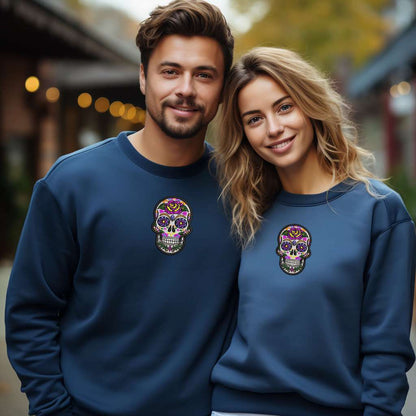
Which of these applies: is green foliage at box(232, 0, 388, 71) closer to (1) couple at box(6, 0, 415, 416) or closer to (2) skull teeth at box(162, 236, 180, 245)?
(1) couple at box(6, 0, 415, 416)

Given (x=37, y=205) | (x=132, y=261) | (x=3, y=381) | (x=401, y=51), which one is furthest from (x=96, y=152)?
(x=401, y=51)

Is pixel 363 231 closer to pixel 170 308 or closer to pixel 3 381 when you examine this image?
pixel 170 308

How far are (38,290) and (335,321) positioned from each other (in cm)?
113

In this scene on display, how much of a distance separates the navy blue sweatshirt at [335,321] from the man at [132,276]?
18cm

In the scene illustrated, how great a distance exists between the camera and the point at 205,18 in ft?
8.20

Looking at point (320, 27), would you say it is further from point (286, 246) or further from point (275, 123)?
point (286, 246)

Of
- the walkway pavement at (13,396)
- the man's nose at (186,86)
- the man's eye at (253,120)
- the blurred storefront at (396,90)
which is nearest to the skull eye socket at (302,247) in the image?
the man's eye at (253,120)

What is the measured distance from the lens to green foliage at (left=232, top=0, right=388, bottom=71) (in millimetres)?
17156

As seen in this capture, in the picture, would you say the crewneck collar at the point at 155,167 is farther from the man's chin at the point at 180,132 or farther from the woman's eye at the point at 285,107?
the woman's eye at the point at 285,107

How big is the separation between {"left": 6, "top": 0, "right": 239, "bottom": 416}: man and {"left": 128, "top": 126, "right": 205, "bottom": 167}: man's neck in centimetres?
4

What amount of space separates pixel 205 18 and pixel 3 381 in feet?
12.2

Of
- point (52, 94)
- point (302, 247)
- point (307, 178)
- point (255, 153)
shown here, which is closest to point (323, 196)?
point (307, 178)

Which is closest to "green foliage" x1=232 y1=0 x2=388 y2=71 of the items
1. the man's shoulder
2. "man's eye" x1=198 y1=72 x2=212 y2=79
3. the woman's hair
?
the woman's hair

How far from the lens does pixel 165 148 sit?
2555 millimetres
